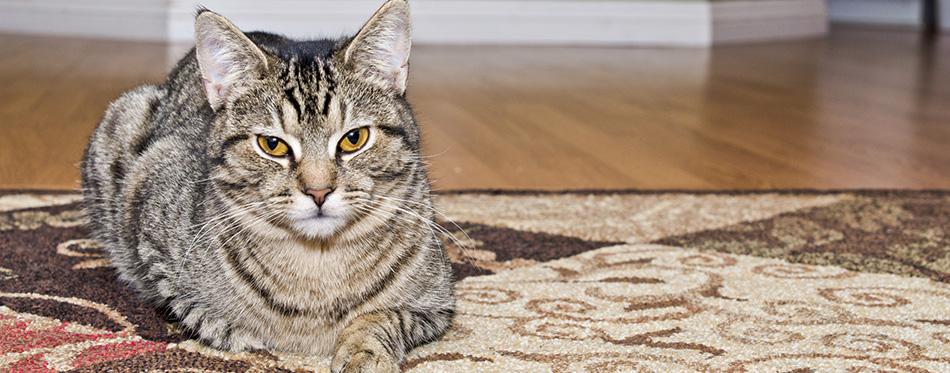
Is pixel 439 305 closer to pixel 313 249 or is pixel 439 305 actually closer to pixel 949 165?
pixel 313 249

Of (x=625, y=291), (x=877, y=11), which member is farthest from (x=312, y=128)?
(x=877, y=11)

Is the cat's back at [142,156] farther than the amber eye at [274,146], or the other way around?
the cat's back at [142,156]

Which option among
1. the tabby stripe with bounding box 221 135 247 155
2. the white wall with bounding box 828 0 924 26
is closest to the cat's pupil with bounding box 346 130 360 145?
Answer: the tabby stripe with bounding box 221 135 247 155

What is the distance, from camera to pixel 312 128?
1.04 metres

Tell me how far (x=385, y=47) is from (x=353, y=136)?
13cm

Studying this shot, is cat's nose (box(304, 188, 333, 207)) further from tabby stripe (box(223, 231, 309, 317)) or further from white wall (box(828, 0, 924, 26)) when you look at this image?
white wall (box(828, 0, 924, 26))

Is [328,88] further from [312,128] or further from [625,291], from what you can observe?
A: [625,291]

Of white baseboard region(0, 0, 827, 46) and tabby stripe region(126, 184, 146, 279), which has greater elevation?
tabby stripe region(126, 184, 146, 279)

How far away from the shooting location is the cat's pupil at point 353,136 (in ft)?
3.48

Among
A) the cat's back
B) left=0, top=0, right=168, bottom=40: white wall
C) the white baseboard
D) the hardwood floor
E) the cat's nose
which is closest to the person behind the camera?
the cat's nose

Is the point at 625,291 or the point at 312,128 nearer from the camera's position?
the point at 312,128

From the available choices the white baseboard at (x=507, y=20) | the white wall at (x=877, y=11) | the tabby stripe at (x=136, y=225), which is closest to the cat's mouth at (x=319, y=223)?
the tabby stripe at (x=136, y=225)

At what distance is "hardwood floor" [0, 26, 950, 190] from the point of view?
232 cm

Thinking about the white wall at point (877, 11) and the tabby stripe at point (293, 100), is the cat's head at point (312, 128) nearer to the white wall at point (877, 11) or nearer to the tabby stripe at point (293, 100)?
the tabby stripe at point (293, 100)
